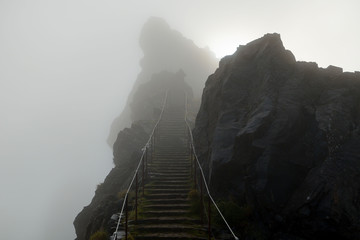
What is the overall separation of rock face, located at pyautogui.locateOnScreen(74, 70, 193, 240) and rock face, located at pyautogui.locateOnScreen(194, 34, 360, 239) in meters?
5.16

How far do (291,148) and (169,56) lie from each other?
210 feet

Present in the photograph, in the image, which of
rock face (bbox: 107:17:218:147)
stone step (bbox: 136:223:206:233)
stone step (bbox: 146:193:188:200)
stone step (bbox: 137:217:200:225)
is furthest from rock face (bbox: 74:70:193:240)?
rock face (bbox: 107:17:218:147)

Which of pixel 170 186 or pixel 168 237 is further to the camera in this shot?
pixel 170 186

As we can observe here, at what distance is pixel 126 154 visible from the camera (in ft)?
80.6

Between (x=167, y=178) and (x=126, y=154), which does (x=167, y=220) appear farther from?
(x=126, y=154)

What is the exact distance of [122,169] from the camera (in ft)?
68.9

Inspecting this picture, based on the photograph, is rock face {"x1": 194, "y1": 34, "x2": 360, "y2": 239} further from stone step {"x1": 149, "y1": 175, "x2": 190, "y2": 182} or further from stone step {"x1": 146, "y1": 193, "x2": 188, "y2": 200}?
stone step {"x1": 146, "y1": 193, "x2": 188, "y2": 200}

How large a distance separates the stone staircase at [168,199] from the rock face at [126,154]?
1495 millimetres

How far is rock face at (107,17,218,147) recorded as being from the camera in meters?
70.6

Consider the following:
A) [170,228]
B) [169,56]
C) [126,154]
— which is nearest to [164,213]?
[170,228]

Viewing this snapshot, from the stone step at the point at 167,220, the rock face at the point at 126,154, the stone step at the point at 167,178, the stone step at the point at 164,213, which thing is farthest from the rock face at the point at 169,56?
the stone step at the point at 167,220

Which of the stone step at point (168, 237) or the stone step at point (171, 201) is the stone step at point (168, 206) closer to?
the stone step at point (171, 201)

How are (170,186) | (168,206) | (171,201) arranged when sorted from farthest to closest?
(170,186), (171,201), (168,206)

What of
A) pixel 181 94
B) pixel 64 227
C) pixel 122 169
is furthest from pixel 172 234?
pixel 64 227
